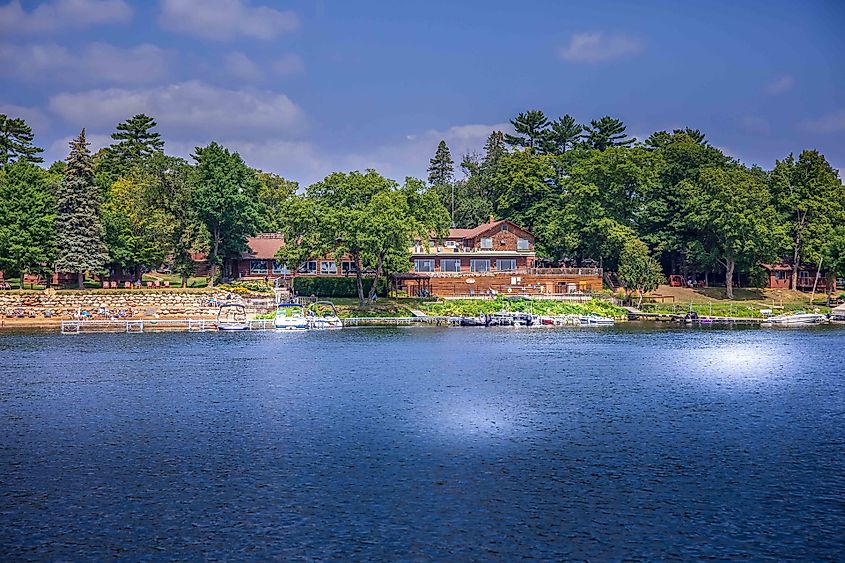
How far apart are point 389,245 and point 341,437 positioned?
50111 mm

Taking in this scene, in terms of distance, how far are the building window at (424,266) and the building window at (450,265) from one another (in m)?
1.24

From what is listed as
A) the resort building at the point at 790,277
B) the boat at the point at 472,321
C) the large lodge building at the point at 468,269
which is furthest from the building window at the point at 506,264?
the resort building at the point at 790,277

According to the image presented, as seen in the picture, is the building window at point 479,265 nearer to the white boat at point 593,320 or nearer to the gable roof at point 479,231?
the gable roof at point 479,231

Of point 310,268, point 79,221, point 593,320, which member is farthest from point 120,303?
point 593,320

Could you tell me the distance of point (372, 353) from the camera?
62.9m

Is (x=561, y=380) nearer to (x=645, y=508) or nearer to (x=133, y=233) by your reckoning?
(x=645, y=508)

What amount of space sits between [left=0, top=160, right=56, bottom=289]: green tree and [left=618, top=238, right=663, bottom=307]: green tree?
201 ft

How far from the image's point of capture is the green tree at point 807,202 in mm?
102312

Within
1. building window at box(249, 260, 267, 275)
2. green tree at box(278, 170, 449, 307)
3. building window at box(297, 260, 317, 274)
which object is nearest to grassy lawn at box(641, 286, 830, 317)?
green tree at box(278, 170, 449, 307)

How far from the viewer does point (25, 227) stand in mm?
86250

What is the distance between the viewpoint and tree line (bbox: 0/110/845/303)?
283ft

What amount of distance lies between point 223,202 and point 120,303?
17016 mm

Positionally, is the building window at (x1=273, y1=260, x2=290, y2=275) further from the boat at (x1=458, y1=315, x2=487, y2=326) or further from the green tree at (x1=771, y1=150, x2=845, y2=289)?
the green tree at (x1=771, y1=150, x2=845, y2=289)

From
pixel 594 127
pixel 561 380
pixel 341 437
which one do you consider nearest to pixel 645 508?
pixel 341 437
